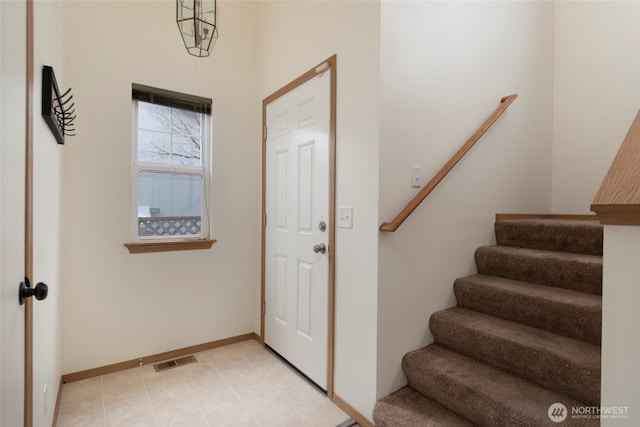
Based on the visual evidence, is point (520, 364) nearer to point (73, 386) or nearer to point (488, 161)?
point (488, 161)

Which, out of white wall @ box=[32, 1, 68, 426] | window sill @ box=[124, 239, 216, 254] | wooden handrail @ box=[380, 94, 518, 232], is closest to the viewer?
white wall @ box=[32, 1, 68, 426]

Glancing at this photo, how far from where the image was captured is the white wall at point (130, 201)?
2.18 metres

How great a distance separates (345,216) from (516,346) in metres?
1.07

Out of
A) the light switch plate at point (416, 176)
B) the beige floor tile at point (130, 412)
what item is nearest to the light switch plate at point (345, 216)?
the light switch plate at point (416, 176)

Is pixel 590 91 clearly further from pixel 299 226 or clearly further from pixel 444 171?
pixel 299 226

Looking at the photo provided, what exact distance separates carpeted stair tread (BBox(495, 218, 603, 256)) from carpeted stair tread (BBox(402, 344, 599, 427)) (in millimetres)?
994

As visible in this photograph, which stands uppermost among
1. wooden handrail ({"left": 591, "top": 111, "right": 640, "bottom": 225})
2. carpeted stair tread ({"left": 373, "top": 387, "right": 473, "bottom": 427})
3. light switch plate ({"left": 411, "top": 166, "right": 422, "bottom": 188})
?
light switch plate ({"left": 411, "top": 166, "right": 422, "bottom": 188})

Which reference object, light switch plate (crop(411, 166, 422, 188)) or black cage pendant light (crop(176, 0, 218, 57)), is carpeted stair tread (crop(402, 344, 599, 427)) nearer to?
light switch plate (crop(411, 166, 422, 188))

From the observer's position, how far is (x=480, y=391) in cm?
142

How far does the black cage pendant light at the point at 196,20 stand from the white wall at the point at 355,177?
2.53 feet

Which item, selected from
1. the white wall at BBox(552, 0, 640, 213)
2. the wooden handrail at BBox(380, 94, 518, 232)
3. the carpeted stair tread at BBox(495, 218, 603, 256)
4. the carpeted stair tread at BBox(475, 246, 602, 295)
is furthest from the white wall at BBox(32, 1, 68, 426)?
the white wall at BBox(552, 0, 640, 213)

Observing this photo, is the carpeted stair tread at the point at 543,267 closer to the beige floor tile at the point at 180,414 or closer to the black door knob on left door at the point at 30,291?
the beige floor tile at the point at 180,414

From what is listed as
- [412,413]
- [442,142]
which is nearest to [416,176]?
[442,142]

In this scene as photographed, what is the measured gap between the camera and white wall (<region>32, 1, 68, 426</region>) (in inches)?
46.6
